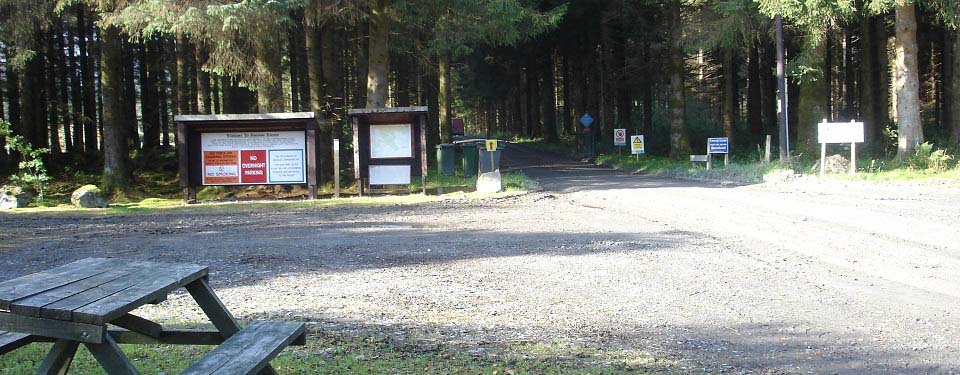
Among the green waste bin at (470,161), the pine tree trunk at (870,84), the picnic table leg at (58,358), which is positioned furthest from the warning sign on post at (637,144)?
the picnic table leg at (58,358)

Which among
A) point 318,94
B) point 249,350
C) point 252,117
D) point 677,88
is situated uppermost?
point 677,88

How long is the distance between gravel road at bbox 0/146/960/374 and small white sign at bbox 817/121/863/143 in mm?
4355

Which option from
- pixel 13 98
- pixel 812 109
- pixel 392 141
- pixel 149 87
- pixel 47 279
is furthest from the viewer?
pixel 149 87

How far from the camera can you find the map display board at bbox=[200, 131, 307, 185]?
21188 mm

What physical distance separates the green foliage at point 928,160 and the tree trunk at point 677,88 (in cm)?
1050

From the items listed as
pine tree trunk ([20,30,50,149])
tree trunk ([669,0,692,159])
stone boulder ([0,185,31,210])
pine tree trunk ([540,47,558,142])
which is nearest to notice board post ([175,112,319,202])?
stone boulder ([0,185,31,210])

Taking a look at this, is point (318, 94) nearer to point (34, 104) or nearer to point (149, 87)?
point (34, 104)

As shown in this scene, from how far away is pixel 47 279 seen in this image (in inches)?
166

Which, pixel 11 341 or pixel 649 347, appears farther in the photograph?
pixel 649 347

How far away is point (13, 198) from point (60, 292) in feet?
60.6

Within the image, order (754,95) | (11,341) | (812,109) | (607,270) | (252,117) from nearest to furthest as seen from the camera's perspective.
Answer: (11,341) → (607,270) → (252,117) → (812,109) → (754,95)

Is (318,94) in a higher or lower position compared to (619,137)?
higher

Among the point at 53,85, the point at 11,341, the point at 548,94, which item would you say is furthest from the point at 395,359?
the point at 548,94

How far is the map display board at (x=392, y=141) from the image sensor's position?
21.6m
